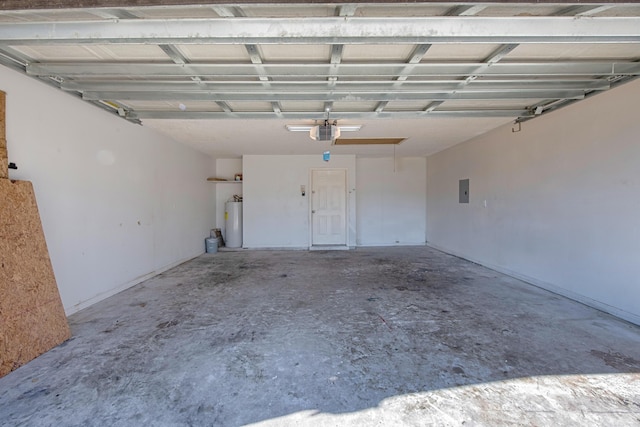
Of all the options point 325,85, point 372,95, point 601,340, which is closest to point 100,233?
point 325,85

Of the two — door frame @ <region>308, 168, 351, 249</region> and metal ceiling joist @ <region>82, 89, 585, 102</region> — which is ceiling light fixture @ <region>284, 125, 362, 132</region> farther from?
door frame @ <region>308, 168, 351, 249</region>

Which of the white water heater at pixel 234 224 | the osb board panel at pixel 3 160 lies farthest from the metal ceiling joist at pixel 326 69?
the white water heater at pixel 234 224

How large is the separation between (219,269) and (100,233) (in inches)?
81.1

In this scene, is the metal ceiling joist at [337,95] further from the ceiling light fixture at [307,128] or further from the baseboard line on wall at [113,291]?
the baseboard line on wall at [113,291]

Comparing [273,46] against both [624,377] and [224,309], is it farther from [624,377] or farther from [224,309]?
[624,377]

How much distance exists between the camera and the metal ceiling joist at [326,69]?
251cm

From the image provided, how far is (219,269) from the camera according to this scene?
17.0ft

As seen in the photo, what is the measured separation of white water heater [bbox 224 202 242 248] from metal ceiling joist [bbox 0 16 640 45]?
5.38 meters

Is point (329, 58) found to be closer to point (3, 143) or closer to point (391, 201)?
point (3, 143)

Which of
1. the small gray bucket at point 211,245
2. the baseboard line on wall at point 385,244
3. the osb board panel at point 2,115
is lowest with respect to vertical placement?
the baseboard line on wall at point 385,244

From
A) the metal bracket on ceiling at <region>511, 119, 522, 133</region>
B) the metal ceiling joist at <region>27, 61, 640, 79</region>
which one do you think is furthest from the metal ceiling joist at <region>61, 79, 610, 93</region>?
the metal bracket on ceiling at <region>511, 119, 522, 133</region>

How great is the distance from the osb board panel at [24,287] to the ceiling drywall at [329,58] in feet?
4.05

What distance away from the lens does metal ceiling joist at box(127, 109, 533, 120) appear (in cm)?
378

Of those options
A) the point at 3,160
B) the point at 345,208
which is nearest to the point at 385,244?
the point at 345,208
